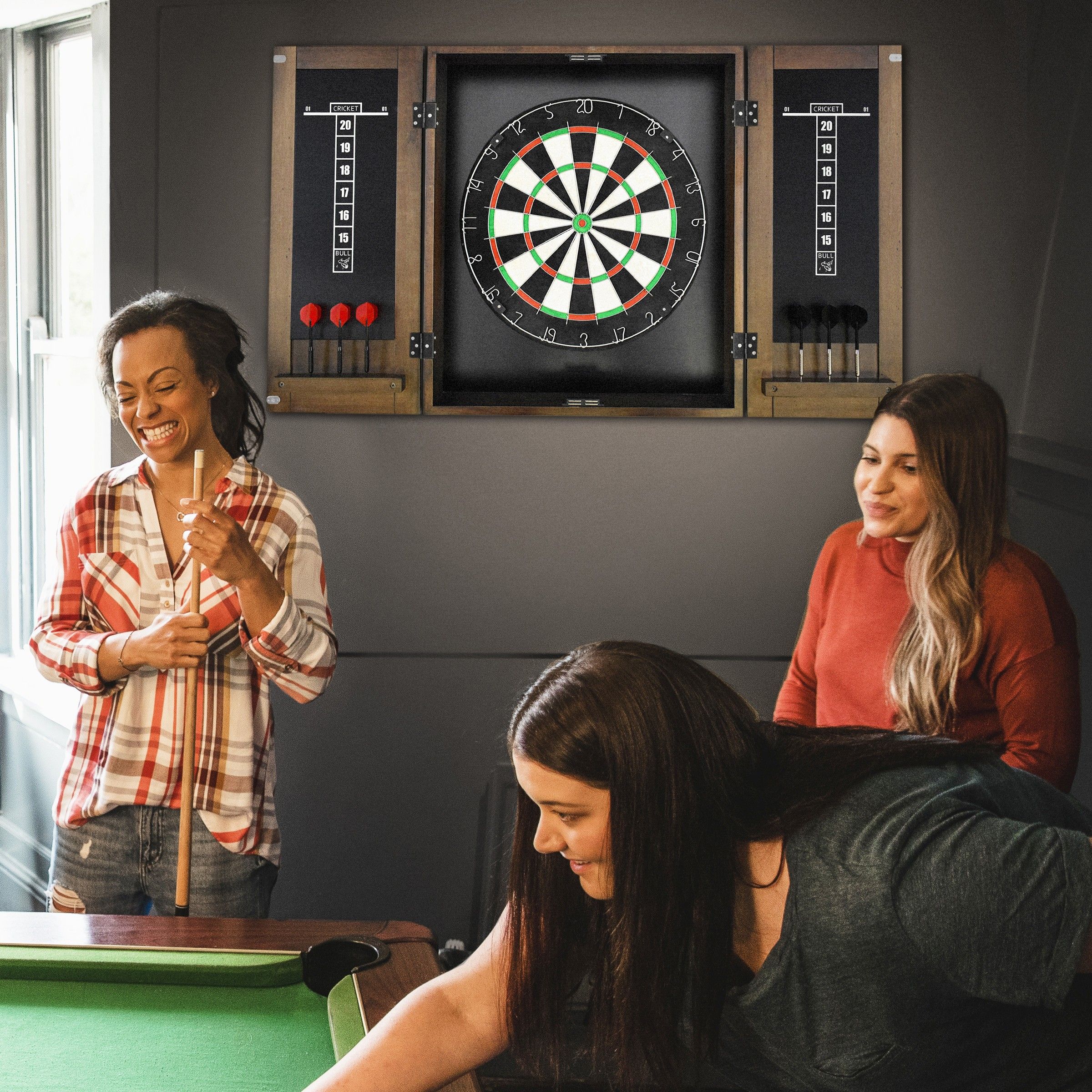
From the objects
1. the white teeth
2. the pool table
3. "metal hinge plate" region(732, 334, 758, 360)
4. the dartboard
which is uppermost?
the dartboard

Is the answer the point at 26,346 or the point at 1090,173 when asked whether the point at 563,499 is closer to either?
the point at 1090,173

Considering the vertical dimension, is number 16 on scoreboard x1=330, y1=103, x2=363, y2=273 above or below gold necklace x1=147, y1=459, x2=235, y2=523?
above

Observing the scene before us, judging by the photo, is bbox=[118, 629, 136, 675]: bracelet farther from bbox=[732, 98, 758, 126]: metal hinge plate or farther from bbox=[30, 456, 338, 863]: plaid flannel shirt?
bbox=[732, 98, 758, 126]: metal hinge plate

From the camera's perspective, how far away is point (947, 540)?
1943 millimetres

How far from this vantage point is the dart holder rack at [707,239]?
282 cm

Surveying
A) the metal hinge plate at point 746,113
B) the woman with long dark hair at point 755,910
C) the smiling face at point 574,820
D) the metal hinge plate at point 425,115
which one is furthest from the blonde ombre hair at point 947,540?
the metal hinge plate at point 425,115

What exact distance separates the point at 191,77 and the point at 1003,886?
8.58 feet

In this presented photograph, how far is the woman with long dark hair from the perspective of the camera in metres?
1.21

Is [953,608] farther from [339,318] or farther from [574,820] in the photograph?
[339,318]

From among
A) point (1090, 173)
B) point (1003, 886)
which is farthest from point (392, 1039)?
point (1090, 173)

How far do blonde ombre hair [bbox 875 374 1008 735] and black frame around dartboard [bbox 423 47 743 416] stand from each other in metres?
0.93

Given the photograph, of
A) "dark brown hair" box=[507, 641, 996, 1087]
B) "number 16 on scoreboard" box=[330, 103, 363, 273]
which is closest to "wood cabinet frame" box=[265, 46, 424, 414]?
"number 16 on scoreboard" box=[330, 103, 363, 273]

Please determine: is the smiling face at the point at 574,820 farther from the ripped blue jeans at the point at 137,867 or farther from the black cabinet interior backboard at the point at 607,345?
the black cabinet interior backboard at the point at 607,345

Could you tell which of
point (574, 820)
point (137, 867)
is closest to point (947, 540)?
point (574, 820)
